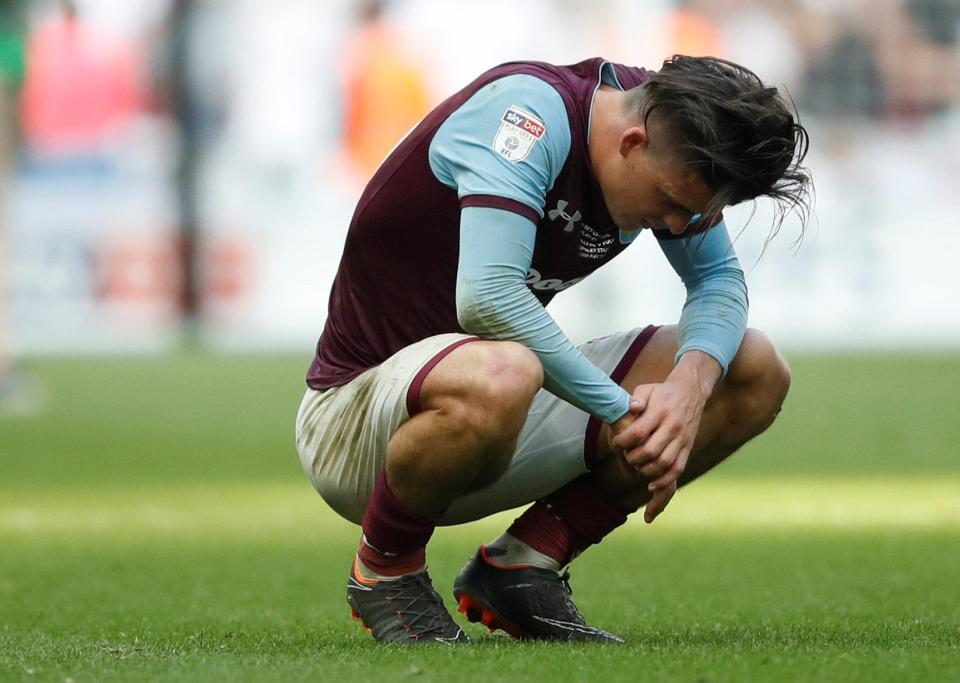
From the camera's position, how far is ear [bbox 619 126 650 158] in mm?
3709

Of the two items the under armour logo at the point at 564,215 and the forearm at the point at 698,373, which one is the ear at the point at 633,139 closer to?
the under armour logo at the point at 564,215

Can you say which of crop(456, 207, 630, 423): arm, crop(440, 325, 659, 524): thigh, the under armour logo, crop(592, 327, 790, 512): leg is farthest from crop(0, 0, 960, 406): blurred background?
crop(456, 207, 630, 423): arm

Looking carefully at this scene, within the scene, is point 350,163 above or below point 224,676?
below

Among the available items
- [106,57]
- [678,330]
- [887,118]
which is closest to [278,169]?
[106,57]

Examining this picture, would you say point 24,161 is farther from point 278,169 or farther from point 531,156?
point 531,156

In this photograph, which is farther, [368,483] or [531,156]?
[368,483]

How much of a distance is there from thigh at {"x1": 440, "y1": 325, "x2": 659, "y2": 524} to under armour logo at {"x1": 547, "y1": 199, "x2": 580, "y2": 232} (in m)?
0.38

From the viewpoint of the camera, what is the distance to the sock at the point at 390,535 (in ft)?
12.5

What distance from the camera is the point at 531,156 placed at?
3648 mm

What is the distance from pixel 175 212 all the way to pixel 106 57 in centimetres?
205

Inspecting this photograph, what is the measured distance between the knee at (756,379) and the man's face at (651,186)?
40 centimetres

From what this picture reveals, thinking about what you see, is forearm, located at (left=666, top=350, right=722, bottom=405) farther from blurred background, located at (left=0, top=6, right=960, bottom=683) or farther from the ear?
blurred background, located at (left=0, top=6, right=960, bottom=683)

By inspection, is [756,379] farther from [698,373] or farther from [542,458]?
[542,458]

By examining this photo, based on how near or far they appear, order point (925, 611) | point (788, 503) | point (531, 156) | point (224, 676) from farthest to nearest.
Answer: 1. point (788, 503)
2. point (925, 611)
3. point (531, 156)
4. point (224, 676)
